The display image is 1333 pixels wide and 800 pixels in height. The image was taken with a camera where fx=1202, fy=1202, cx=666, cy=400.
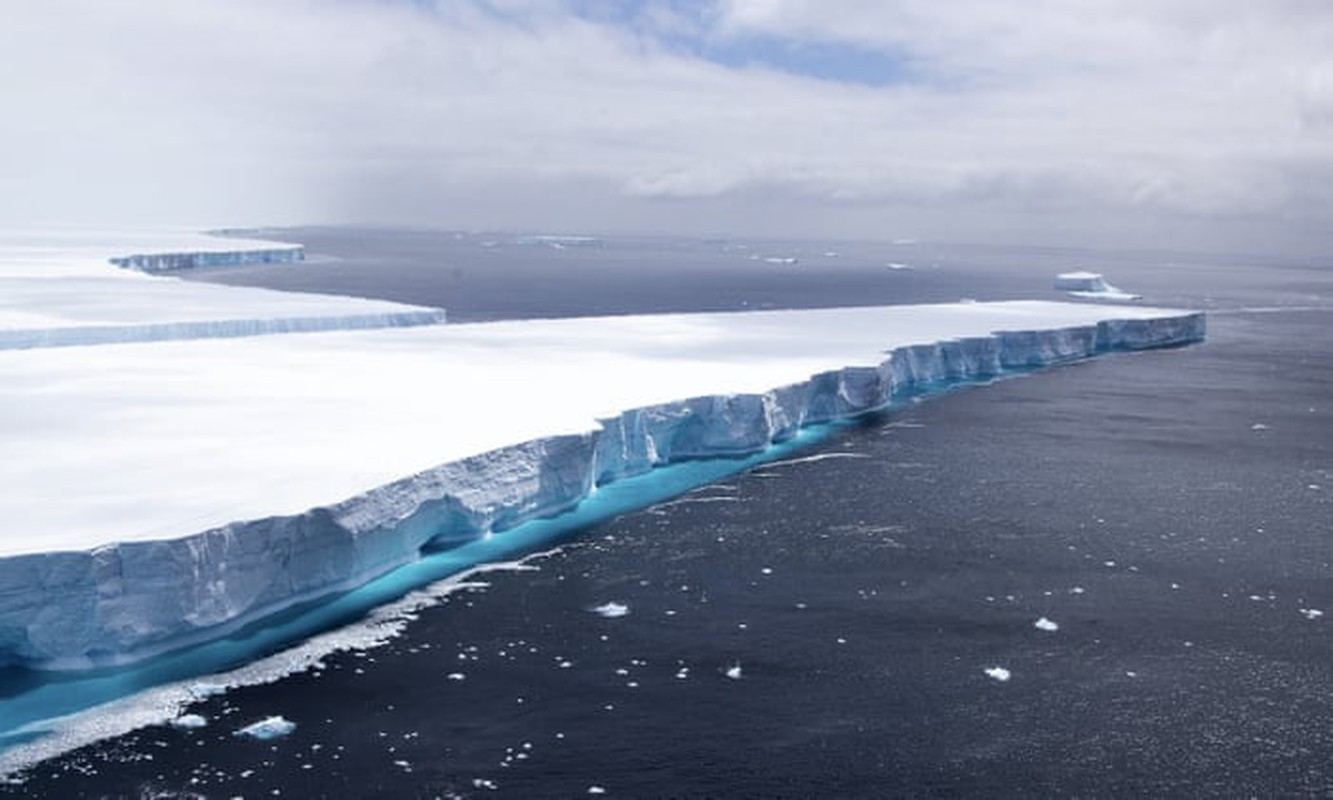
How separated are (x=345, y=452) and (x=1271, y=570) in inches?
396

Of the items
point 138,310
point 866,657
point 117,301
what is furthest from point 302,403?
point 117,301

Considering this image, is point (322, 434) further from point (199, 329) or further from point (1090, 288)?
point (1090, 288)

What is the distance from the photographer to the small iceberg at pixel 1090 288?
5441 cm

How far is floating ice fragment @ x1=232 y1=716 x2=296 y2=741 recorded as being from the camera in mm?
8633

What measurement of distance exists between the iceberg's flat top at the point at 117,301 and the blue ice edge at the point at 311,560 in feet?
42.5

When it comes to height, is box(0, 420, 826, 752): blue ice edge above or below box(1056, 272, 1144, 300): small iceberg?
below

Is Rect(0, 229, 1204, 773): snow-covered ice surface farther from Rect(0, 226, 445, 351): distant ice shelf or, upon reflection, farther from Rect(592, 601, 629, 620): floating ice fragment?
Rect(592, 601, 629, 620): floating ice fragment

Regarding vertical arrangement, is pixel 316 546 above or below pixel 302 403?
below

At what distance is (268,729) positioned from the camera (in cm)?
868

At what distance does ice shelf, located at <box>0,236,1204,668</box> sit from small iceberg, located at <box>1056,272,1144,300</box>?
31.0 meters

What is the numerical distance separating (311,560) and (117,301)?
21.1m

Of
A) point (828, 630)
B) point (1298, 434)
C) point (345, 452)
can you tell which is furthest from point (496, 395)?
point (1298, 434)

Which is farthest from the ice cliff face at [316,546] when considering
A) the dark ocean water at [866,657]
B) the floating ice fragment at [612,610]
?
the floating ice fragment at [612,610]

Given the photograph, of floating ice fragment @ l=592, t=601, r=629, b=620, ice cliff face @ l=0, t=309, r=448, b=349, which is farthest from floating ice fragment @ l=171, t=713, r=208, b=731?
ice cliff face @ l=0, t=309, r=448, b=349
